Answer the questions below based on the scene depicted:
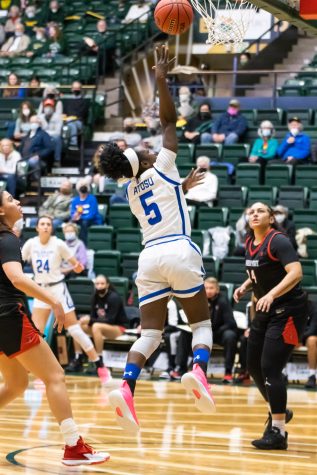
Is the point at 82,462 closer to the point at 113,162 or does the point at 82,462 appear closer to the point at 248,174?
the point at 113,162

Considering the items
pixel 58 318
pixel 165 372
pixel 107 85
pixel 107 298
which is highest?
pixel 107 85

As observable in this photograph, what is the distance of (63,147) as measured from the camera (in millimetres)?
20250

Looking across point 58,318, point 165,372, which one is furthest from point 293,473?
point 165,372

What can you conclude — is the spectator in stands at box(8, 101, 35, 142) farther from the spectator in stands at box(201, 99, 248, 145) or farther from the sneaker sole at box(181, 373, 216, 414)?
the sneaker sole at box(181, 373, 216, 414)

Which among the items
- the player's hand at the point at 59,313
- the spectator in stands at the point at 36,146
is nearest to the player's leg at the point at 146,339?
the player's hand at the point at 59,313

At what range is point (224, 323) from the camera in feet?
46.3

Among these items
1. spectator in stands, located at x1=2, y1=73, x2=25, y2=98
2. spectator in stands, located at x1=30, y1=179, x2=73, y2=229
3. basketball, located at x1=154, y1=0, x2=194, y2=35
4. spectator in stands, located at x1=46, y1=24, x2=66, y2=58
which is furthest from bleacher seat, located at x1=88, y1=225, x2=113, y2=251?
basketball, located at x1=154, y1=0, x2=194, y2=35

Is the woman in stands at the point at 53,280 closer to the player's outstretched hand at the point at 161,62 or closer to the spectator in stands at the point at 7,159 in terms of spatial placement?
the spectator in stands at the point at 7,159

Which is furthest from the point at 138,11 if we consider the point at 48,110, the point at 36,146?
the point at 36,146

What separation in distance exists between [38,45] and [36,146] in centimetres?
547

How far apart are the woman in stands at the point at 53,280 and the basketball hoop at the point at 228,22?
4.63 m

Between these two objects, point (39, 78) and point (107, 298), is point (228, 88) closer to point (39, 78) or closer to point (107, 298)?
point (39, 78)

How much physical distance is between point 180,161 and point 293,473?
11256 millimetres

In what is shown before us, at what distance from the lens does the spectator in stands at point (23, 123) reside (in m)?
20.3
